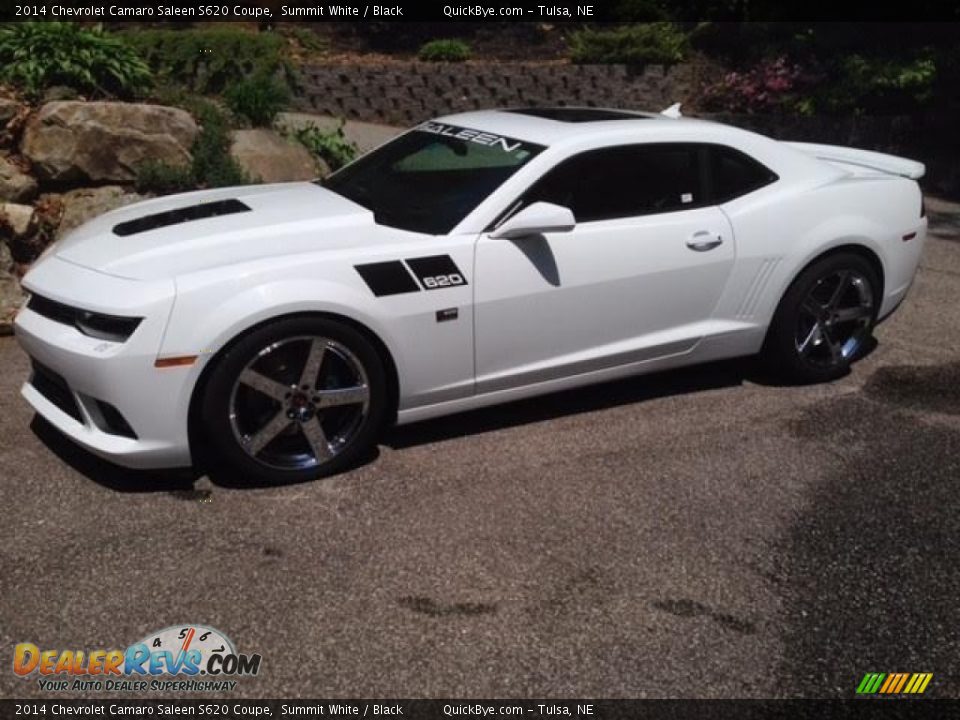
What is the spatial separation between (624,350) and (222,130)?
426 cm

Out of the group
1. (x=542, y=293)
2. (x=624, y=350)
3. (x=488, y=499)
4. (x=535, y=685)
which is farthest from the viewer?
(x=624, y=350)

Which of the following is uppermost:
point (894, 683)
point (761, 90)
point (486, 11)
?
point (486, 11)

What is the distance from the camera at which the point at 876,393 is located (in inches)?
202

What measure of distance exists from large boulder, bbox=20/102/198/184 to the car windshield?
242 cm

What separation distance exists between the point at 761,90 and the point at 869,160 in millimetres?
6692

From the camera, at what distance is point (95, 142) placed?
670 cm

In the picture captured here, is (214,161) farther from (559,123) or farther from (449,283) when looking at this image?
(449,283)

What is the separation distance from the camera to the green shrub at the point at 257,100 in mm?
7902

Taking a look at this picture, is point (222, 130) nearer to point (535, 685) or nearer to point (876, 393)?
point (876, 393)

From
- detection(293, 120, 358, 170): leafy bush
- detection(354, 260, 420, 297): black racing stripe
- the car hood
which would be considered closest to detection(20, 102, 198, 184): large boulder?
detection(293, 120, 358, 170): leafy bush

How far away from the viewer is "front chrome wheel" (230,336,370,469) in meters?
3.80

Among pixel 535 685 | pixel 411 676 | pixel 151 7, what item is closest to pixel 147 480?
pixel 411 676

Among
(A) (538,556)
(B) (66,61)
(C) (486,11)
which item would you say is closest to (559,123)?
(A) (538,556)

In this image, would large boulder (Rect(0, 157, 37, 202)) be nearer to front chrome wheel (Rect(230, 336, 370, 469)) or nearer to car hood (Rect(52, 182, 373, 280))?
car hood (Rect(52, 182, 373, 280))
